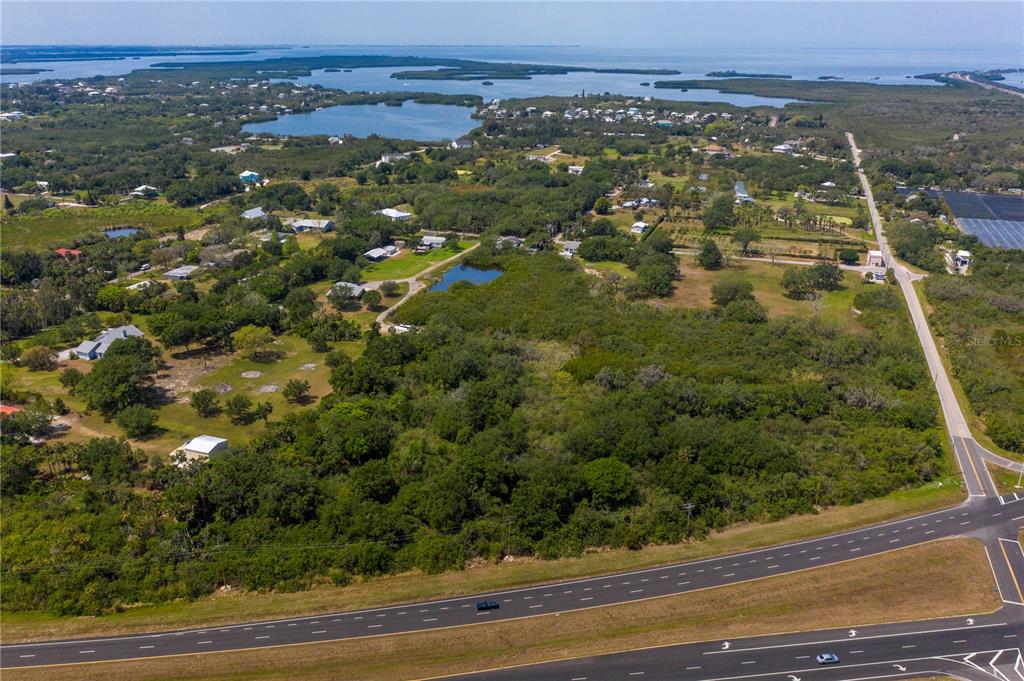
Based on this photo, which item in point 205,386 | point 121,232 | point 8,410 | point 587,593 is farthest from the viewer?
point 121,232

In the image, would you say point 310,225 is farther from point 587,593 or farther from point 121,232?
point 587,593

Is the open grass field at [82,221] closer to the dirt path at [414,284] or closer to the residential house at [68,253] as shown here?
the residential house at [68,253]

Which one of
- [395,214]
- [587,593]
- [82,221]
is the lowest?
[587,593]

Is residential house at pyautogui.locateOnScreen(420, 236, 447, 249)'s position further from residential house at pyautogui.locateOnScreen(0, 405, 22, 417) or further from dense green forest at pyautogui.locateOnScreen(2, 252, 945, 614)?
residential house at pyautogui.locateOnScreen(0, 405, 22, 417)

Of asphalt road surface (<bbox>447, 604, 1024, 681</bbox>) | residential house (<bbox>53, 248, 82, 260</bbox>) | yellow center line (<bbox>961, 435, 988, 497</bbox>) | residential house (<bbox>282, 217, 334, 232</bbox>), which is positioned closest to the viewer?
asphalt road surface (<bbox>447, 604, 1024, 681</bbox>)

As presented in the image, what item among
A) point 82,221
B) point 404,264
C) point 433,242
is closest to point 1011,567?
point 404,264

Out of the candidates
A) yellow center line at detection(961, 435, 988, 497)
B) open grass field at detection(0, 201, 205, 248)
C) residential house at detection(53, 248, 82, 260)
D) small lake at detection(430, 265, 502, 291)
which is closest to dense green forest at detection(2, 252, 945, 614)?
yellow center line at detection(961, 435, 988, 497)

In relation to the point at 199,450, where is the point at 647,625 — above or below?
below

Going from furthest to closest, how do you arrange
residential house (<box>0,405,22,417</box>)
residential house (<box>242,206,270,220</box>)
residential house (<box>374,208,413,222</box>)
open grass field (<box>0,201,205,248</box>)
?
residential house (<box>242,206,270,220</box>) → residential house (<box>374,208,413,222</box>) → open grass field (<box>0,201,205,248</box>) → residential house (<box>0,405,22,417</box>)

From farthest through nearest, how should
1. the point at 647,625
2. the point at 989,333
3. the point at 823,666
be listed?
1. the point at 989,333
2. the point at 647,625
3. the point at 823,666
